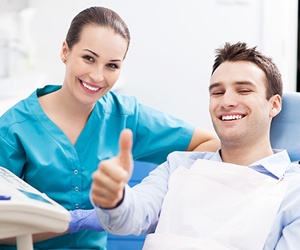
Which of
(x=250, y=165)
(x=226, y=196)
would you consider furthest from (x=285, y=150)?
(x=226, y=196)

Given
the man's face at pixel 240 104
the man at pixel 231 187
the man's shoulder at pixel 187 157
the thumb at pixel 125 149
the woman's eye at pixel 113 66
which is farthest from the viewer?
the woman's eye at pixel 113 66

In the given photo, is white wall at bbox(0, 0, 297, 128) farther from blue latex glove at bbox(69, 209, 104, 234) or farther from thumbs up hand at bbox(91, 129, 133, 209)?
thumbs up hand at bbox(91, 129, 133, 209)

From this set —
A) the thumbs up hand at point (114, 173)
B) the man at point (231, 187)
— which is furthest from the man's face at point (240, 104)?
the thumbs up hand at point (114, 173)

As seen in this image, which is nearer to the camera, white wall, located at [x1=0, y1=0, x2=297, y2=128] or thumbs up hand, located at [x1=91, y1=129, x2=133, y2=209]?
thumbs up hand, located at [x1=91, y1=129, x2=133, y2=209]

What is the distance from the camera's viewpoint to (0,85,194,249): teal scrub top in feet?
5.80

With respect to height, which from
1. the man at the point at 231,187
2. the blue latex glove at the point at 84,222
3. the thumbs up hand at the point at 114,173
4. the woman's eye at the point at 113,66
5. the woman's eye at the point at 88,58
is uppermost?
the woman's eye at the point at 88,58

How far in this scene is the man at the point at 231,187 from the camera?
1.45 m

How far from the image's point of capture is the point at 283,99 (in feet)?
5.92

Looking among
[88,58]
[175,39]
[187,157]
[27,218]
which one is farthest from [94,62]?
[175,39]

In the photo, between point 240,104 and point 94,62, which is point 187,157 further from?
point 94,62

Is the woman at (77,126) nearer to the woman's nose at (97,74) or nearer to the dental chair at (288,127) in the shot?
the woman's nose at (97,74)

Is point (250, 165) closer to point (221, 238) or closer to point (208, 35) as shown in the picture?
point (221, 238)

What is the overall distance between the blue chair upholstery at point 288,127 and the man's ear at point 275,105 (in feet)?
0.28

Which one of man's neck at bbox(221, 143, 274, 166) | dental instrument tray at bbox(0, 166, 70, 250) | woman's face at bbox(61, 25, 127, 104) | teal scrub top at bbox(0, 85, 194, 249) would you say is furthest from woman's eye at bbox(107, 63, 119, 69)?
dental instrument tray at bbox(0, 166, 70, 250)
